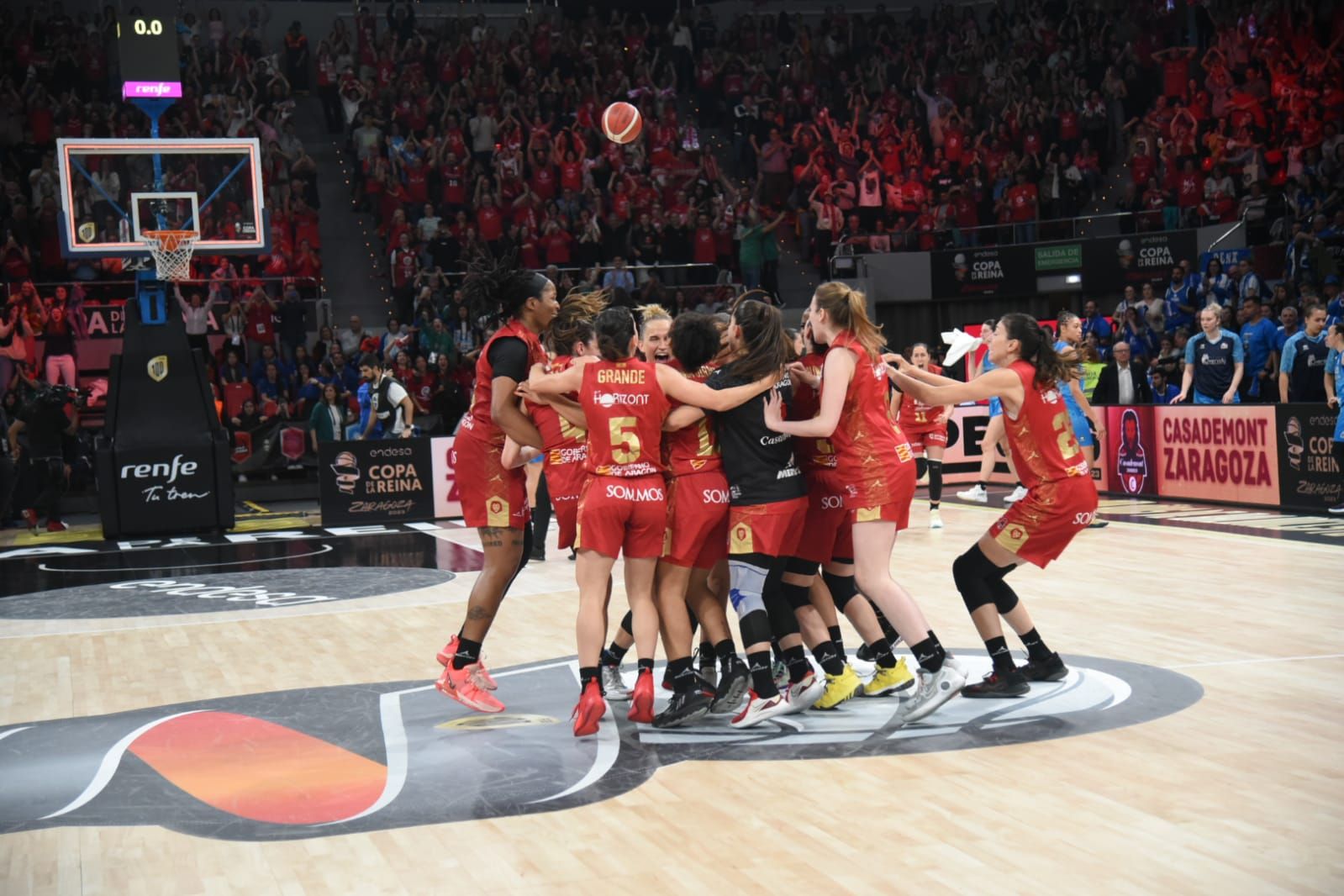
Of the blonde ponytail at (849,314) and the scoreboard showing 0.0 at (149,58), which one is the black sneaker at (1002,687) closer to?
the blonde ponytail at (849,314)

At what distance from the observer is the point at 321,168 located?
24.9 metres

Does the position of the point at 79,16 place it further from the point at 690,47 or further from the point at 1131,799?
the point at 1131,799

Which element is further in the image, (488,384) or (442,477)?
(442,477)

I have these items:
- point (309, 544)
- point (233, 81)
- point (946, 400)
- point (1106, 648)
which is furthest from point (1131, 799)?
point (233, 81)

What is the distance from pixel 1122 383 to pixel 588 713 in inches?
480

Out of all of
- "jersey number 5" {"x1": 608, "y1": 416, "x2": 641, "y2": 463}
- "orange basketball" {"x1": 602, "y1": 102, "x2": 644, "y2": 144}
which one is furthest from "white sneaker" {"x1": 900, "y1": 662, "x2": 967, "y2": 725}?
"orange basketball" {"x1": 602, "y1": 102, "x2": 644, "y2": 144}

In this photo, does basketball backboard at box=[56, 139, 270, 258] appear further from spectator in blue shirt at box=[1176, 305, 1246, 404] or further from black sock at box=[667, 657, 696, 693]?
black sock at box=[667, 657, 696, 693]

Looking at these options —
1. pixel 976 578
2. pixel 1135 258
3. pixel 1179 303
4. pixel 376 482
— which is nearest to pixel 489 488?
pixel 976 578

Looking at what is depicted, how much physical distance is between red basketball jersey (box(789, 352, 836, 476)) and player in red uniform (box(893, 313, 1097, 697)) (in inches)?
15.8

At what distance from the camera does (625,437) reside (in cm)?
607

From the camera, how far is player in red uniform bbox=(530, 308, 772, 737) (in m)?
6.08

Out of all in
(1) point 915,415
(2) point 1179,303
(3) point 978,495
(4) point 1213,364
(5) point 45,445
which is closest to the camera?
(1) point 915,415

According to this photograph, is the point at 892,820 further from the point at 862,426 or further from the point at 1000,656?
the point at 862,426

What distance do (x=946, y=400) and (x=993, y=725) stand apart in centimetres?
148
